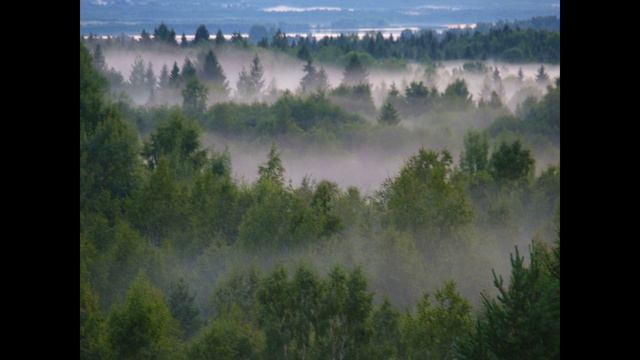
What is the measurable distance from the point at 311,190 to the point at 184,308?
1.53m

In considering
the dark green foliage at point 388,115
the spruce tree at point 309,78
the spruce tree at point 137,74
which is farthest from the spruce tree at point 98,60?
the dark green foliage at point 388,115

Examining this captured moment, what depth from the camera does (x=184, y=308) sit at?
7.36m

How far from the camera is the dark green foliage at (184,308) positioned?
7.16 m

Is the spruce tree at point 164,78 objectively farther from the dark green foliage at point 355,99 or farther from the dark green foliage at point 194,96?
the dark green foliage at point 355,99

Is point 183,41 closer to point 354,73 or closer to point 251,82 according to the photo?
point 251,82

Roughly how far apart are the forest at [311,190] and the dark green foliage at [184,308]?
0.02 metres

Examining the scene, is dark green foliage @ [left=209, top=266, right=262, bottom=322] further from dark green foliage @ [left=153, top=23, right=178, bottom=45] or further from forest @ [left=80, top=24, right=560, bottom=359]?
dark green foliage @ [left=153, top=23, right=178, bottom=45]

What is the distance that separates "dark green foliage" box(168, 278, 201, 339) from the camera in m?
7.16

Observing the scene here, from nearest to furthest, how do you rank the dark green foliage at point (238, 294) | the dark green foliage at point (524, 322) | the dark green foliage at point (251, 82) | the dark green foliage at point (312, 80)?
the dark green foliage at point (524, 322), the dark green foliage at point (238, 294), the dark green foliage at point (251, 82), the dark green foliage at point (312, 80)

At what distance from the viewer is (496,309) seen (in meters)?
6.57

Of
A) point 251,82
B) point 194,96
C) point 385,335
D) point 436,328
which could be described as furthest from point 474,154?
point 194,96
